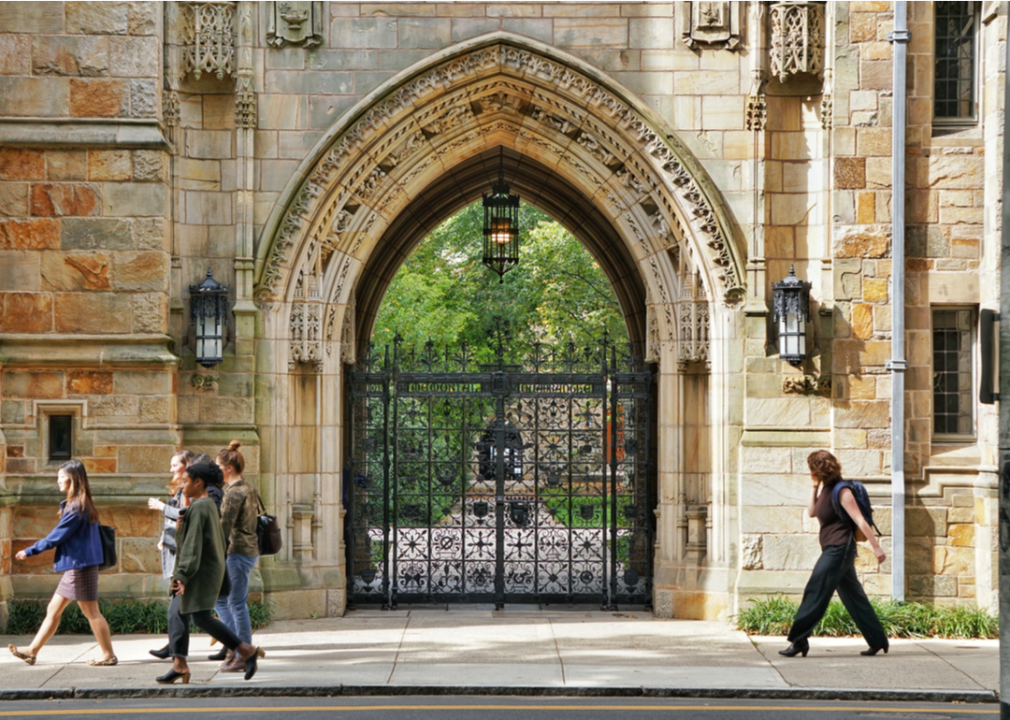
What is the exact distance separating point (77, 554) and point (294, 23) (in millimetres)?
5384

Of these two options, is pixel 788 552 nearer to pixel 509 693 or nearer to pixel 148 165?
pixel 509 693

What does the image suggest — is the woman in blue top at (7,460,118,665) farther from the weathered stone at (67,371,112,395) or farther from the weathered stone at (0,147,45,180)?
the weathered stone at (0,147,45,180)

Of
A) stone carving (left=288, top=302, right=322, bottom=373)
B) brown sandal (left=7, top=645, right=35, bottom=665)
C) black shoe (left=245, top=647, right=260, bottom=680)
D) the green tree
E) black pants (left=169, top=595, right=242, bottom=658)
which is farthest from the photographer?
the green tree

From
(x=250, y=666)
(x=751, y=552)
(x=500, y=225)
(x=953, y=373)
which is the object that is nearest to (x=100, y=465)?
(x=250, y=666)

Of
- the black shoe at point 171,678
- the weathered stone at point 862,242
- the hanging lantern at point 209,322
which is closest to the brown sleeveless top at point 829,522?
the weathered stone at point 862,242

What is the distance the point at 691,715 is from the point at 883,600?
400cm

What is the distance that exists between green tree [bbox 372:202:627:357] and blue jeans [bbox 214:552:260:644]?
18043mm

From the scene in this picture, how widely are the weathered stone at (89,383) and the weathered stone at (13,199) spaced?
1.54 meters

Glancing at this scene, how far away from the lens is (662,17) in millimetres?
11781

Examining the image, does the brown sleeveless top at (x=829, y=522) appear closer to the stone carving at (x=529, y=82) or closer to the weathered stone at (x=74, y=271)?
the stone carving at (x=529, y=82)

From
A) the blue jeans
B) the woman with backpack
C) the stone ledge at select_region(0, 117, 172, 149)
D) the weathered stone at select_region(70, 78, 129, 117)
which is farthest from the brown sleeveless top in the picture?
the weathered stone at select_region(70, 78, 129, 117)

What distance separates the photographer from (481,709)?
8.09 meters

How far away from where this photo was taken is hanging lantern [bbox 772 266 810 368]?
11289 mm

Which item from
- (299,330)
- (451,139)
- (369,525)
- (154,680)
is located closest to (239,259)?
(299,330)
